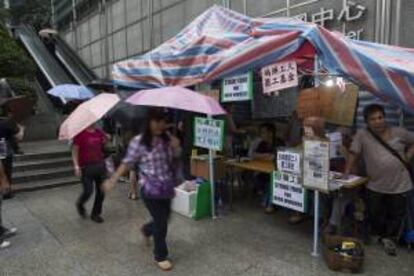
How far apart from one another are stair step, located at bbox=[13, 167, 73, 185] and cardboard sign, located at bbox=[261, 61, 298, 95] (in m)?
5.59

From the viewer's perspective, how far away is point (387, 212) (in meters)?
4.89

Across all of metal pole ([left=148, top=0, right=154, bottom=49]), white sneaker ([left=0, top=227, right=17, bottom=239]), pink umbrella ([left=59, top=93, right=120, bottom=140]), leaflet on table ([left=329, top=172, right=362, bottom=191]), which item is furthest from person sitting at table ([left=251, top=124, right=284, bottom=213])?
metal pole ([left=148, top=0, right=154, bottom=49])

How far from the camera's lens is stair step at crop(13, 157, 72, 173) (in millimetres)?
8555

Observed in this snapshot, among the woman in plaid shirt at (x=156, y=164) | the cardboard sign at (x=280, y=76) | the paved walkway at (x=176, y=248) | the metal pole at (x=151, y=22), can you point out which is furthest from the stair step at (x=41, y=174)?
the metal pole at (x=151, y=22)

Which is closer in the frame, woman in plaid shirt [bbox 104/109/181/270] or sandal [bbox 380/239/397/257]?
woman in plaid shirt [bbox 104/109/181/270]

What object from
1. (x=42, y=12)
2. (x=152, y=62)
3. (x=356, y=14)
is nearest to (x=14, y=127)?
(x=152, y=62)

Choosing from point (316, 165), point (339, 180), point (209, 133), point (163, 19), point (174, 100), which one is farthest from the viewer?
point (163, 19)

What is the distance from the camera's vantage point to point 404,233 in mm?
4770

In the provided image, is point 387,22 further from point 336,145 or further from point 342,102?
point 336,145

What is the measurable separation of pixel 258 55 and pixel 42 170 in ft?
20.0

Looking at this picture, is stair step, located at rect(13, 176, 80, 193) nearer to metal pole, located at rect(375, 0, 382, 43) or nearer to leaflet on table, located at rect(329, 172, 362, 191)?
leaflet on table, located at rect(329, 172, 362, 191)

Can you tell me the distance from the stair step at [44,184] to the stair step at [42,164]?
0.51 metres

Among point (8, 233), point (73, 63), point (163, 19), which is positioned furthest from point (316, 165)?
point (73, 63)

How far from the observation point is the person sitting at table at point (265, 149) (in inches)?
264
